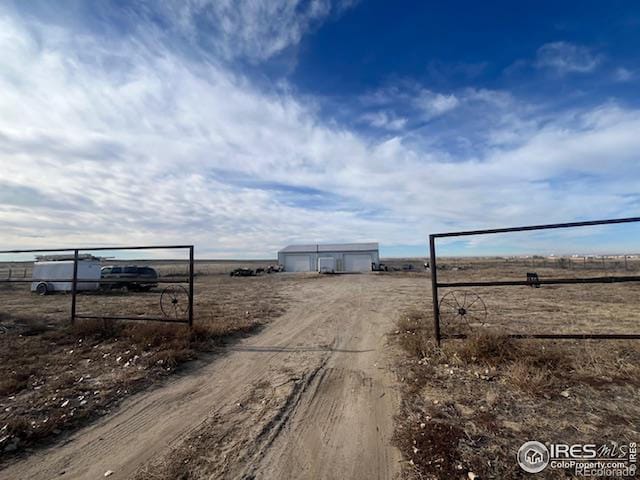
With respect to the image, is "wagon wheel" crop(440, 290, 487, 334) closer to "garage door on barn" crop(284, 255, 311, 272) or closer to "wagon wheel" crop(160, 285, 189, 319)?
"wagon wheel" crop(160, 285, 189, 319)

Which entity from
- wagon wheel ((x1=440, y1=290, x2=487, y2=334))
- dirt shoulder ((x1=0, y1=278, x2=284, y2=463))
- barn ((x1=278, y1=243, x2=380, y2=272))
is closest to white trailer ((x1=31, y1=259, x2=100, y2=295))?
dirt shoulder ((x1=0, y1=278, x2=284, y2=463))

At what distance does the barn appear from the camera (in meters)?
49.4

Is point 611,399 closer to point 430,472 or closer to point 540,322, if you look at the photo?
point 430,472

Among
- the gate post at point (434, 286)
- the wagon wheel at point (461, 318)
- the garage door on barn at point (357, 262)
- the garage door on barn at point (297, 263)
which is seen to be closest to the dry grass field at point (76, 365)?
the gate post at point (434, 286)

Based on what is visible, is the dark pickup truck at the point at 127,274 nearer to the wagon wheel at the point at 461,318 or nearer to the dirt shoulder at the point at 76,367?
the dirt shoulder at the point at 76,367

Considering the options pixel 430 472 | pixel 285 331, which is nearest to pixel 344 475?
pixel 430 472

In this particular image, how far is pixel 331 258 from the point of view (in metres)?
48.2

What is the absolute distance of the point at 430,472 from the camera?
2.60 m

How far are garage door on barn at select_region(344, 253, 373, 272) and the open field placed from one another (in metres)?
43.2

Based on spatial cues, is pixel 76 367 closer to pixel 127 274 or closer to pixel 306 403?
pixel 306 403

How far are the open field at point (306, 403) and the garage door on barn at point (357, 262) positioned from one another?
4322 centimetres

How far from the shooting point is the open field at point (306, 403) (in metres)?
2.85

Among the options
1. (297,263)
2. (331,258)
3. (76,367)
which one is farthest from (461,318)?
(297,263)

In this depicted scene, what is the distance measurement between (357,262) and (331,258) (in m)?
4.87
